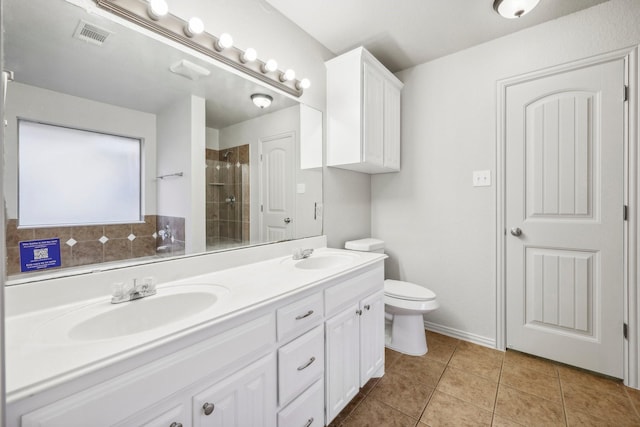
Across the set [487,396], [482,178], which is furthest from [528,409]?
[482,178]

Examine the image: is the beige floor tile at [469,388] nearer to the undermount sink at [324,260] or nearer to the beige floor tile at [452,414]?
the beige floor tile at [452,414]

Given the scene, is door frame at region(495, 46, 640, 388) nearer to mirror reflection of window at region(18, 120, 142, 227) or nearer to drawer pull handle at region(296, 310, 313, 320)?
drawer pull handle at region(296, 310, 313, 320)

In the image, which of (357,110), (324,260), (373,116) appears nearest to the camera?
(324,260)

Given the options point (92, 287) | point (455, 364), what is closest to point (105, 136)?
point (92, 287)

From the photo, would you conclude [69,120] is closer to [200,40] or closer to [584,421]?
[200,40]

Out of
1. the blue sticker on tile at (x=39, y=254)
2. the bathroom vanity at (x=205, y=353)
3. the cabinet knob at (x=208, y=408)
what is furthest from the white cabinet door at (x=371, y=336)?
the blue sticker on tile at (x=39, y=254)

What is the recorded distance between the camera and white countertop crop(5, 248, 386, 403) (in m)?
0.56

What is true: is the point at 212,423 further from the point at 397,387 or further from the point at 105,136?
the point at 397,387

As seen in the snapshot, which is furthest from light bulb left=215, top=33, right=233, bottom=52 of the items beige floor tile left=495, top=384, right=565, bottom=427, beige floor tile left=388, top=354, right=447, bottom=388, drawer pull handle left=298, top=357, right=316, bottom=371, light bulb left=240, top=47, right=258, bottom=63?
beige floor tile left=495, top=384, right=565, bottom=427

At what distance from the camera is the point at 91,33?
3.39 ft

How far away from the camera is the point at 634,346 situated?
164cm

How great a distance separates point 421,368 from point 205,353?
1619 mm

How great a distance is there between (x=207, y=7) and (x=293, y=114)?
2.38 feet

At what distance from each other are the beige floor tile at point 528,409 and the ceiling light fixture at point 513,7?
2303mm
